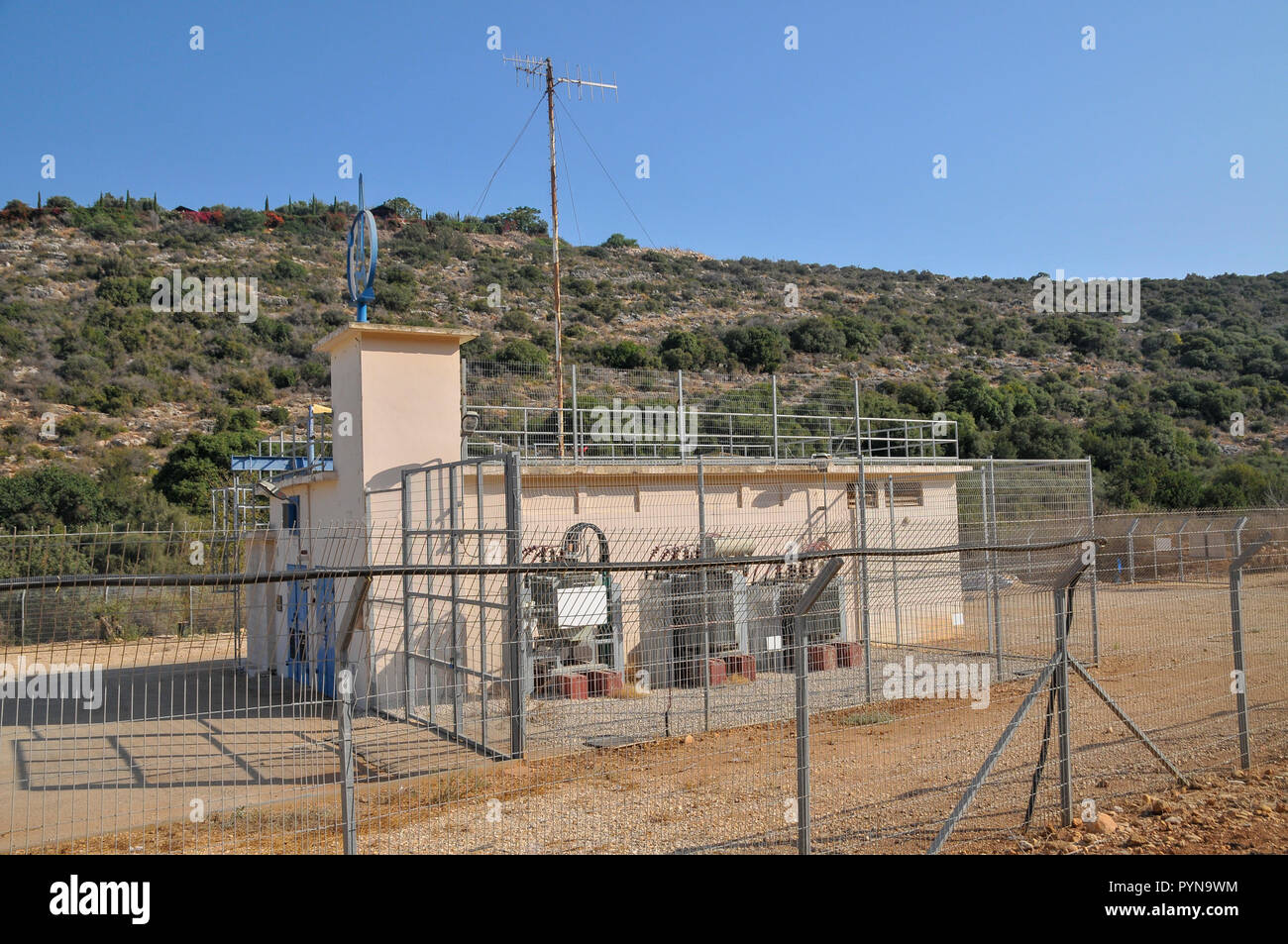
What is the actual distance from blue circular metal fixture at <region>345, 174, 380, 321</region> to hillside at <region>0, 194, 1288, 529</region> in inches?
674

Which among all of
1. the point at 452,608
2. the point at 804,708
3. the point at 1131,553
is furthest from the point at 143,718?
the point at 1131,553

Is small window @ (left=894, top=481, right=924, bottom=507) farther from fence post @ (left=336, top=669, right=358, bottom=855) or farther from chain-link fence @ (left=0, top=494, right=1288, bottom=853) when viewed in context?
fence post @ (left=336, top=669, right=358, bottom=855)

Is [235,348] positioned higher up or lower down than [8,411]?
higher up

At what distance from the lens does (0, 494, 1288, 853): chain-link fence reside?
4969 mm

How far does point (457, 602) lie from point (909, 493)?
1045 centimetres

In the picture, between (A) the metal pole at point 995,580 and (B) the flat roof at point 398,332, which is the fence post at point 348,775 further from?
(B) the flat roof at point 398,332

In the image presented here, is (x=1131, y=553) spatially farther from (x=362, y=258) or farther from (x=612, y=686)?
(x=362, y=258)

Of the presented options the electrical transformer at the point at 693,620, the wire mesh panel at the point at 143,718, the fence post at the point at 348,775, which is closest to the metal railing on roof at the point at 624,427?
the electrical transformer at the point at 693,620

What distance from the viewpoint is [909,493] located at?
1750 cm

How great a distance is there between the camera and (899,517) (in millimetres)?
16938
